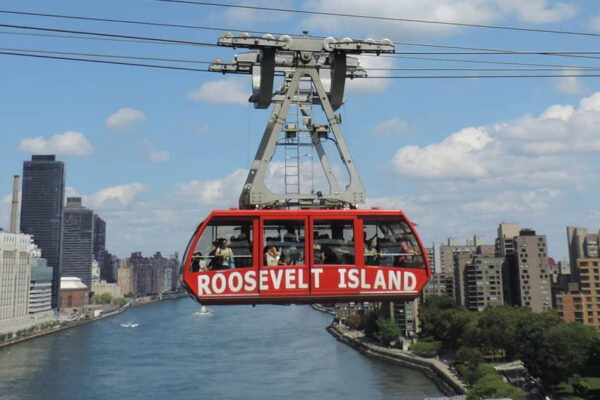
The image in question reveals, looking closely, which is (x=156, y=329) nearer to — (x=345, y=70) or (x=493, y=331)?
(x=493, y=331)

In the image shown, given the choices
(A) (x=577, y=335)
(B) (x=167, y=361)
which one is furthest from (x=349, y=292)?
(B) (x=167, y=361)

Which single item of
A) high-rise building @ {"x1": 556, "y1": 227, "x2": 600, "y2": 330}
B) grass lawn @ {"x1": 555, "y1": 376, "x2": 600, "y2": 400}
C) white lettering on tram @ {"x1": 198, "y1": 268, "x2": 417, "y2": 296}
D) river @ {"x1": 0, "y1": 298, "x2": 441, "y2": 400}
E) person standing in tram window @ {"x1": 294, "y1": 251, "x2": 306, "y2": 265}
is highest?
person standing in tram window @ {"x1": 294, "y1": 251, "x2": 306, "y2": 265}

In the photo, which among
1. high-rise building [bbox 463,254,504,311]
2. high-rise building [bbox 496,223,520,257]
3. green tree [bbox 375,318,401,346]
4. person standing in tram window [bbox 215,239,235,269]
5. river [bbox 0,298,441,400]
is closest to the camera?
person standing in tram window [bbox 215,239,235,269]

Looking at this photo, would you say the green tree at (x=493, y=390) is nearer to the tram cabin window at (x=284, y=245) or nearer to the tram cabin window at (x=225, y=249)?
the tram cabin window at (x=284, y=245)

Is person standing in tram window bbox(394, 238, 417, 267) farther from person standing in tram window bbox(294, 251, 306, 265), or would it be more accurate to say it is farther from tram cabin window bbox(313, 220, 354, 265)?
person standing in tram window bbox(294, 251, 306, 265)

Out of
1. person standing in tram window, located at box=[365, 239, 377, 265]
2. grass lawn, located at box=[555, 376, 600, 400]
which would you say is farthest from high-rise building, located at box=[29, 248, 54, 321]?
person standing in tram window, located at box=[365, 239, 377, 265]

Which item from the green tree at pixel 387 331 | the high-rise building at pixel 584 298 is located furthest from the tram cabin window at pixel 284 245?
the green tree at pixel 387 331

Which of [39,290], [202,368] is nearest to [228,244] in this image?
[202,368]

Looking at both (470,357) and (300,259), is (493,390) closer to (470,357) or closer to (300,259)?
(470,357)

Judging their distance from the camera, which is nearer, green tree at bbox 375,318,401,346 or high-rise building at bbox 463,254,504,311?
green tree at bbox 375,318,401,346
